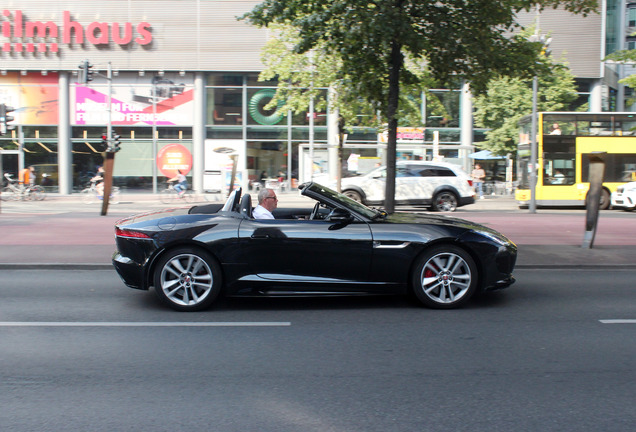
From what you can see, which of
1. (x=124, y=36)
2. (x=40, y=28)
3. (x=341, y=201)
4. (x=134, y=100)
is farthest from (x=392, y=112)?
(x=40, y=28)

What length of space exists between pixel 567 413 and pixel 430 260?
2840 millimetres

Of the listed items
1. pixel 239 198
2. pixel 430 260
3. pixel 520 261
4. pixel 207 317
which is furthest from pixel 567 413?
pixel 520 261

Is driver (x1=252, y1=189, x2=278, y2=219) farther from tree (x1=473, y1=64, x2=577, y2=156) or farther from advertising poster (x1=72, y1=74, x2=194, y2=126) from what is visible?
advertising poster (x1=72, y1=74, x2=194, y2=126)

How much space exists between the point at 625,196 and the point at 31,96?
29.3 m

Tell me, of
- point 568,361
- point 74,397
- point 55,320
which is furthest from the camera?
point 55,320

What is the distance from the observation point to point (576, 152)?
2409 centimetres

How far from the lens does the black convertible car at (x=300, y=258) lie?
21.1ft

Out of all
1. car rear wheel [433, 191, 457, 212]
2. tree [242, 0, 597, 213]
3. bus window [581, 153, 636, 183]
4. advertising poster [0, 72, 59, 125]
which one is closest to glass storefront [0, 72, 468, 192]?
advertising poster [0, 72, 59, 125]

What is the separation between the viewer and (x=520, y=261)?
970 centimetres

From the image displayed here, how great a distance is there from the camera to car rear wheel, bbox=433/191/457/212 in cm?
2181

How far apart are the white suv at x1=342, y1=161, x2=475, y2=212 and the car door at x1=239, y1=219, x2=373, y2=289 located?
605 inches

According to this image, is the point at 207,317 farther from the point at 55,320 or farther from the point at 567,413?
A: the point at 567,413

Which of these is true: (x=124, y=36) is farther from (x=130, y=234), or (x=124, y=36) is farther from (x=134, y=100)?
(x=130, y=234)

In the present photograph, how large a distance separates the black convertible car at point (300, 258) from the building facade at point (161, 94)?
2625cm
